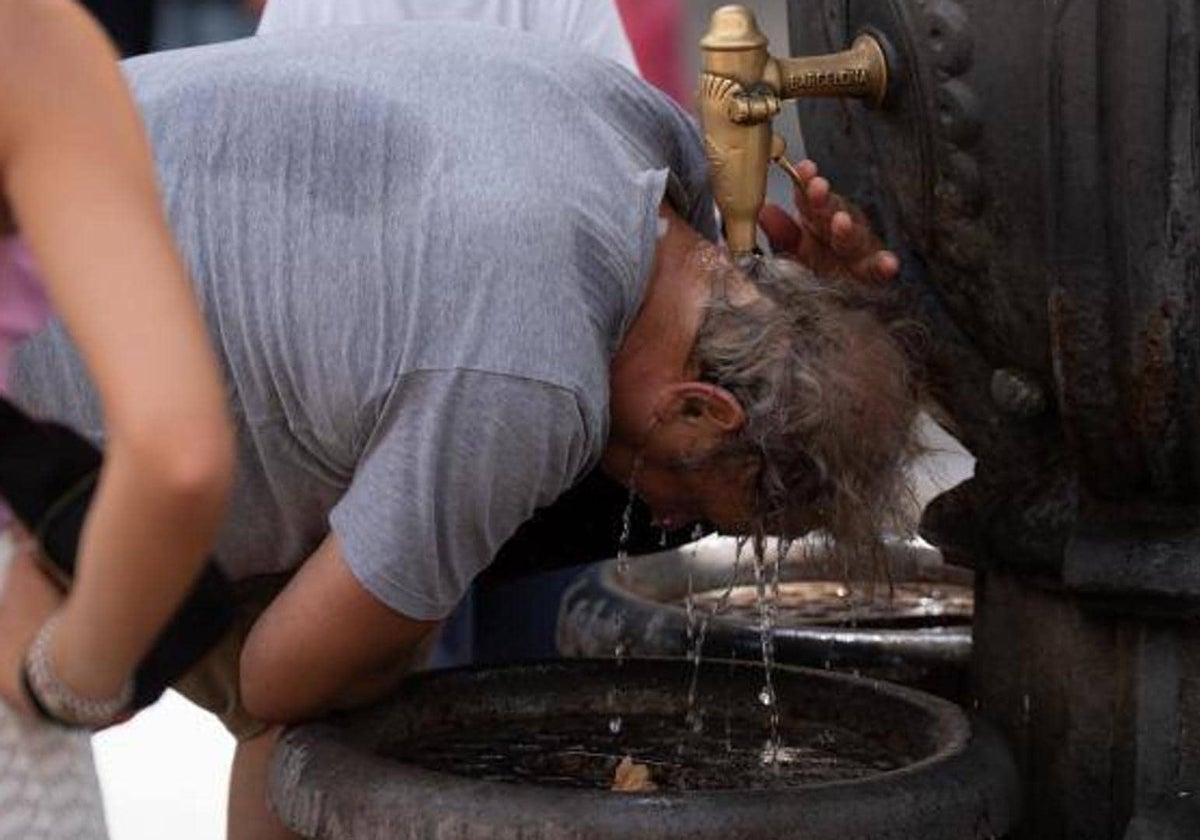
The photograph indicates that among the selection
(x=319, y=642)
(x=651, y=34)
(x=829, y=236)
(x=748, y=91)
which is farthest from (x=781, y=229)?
(x=651, y=34)

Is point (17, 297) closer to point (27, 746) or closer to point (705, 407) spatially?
point (27, 746)

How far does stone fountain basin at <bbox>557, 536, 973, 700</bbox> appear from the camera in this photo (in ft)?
10.1

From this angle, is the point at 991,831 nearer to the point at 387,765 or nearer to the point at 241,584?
the point at 387,765

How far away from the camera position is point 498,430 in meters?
2.46

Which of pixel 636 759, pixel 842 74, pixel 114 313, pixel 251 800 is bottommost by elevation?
pixel 251 800

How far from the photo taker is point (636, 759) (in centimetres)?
281

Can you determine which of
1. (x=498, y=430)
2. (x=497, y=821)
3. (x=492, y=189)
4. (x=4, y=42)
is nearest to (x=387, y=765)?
(x=497, y=821)

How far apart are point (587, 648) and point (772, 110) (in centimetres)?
80

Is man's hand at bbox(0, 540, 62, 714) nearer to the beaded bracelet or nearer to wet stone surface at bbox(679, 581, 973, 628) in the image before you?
the beaded bracelet

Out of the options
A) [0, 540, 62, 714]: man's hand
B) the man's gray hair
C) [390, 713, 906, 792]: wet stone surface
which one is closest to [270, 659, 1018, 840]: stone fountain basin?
[390, 713, 906, 792]: wet stone surface

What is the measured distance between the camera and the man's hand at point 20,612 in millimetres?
1723

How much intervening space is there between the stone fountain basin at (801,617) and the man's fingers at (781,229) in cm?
31

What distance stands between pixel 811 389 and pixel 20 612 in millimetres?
1054

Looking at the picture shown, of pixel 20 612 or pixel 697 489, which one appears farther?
pixel 697 489
